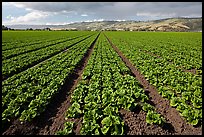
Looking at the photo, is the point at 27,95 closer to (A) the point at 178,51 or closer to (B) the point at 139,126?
(B) the point at 139,126

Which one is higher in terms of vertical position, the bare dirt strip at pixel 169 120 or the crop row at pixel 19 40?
the crop row at pixel 19 40

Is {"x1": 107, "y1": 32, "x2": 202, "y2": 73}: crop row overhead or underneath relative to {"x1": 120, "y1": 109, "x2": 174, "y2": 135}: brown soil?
overhead

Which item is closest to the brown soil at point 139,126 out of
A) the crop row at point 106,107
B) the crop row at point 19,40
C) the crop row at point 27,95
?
the crop row at point 106,107

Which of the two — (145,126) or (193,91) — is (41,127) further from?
(193,91)

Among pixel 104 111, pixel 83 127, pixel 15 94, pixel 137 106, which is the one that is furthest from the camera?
Result: pixel 15 94

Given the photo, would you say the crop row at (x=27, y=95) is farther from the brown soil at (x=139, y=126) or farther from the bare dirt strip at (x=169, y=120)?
the bare dirt strip at (x=169, y=120)

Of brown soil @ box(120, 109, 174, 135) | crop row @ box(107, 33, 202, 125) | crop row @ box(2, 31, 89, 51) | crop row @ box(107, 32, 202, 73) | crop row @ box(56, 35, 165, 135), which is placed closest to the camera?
crop row @ box(56, 35, 165, 135)

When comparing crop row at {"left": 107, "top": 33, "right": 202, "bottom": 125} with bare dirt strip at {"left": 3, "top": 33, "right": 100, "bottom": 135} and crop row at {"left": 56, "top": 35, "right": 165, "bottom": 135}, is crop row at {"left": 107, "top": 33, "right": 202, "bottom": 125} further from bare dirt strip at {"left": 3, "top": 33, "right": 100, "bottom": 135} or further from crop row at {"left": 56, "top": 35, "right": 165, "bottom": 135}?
bare dirt strip at {"left": 3, "top": 33, "right": 100, "bottom": 135}

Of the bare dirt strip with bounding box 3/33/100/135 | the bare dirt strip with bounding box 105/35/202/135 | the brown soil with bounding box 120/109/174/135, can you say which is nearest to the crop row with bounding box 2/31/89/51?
the bare dirt strip with bounding box 3/33/100/135

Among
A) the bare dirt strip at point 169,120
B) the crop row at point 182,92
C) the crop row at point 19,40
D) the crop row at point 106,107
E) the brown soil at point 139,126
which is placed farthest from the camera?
the crop row at point 19,40

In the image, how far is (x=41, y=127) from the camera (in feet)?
25.6

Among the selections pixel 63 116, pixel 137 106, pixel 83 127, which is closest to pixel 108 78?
pixel 137 106

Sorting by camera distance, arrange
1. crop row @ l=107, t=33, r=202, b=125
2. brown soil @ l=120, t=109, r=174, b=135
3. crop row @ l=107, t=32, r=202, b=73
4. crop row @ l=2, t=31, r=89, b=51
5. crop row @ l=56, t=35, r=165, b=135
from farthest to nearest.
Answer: crop row @ l=2, t=31, r=89, b=51 < crop row @ l=107, t=32, r=202, b=73 < crop row @ l=107, t=33, r=202, b=125 < brown soil @ l=120, t=109, r=174, b=135 < crop row @ l=56, t=35, r=165, b=135

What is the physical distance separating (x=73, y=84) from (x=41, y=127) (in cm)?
534
